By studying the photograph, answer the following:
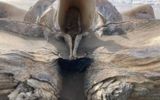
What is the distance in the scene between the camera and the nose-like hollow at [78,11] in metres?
1.68

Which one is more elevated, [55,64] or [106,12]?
[106,12]

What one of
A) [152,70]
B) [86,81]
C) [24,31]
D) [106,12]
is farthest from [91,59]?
[106,12]

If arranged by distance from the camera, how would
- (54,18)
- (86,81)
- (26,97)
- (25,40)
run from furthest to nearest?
(54,18)
(25,40)
(86,81)
(26,97)

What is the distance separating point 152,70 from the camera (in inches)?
57.7

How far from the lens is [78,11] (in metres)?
1.69

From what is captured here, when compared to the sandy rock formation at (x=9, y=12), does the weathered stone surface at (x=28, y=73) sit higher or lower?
lower

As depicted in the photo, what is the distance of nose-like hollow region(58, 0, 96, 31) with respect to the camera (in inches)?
66.1

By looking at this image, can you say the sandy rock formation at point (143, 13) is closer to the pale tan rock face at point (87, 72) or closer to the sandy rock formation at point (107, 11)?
the sandy rock formation at point (107, 11)

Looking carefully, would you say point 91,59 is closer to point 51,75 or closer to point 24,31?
point 51,75

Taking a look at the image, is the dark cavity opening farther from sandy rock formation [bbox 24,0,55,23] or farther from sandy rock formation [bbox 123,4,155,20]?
sandy rock formation [bbox 123,4,155,20]

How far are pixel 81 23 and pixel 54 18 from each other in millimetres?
160

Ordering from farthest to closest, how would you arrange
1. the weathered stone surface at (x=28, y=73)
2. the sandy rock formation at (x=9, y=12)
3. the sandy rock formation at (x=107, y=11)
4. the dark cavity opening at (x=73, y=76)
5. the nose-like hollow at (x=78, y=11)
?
the sandy rock formation at (x=9, y=12) < the sandy rock formation at (x=107, y=11) < the nose-like hollow at (x=78, y=11) < the dark cavity opening at (x=73, y=76) < the weathered stone surface at (x=28, y=73)

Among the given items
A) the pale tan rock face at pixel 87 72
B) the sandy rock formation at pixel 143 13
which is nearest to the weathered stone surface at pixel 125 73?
the pale tan rock face at pixel 87 72

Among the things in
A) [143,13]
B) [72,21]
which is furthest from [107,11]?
[72,21]
